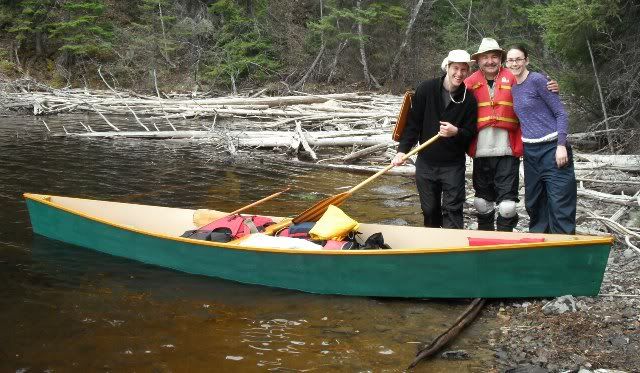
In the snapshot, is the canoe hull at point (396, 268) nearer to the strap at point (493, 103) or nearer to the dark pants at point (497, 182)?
the dark pants at point (497, 182)

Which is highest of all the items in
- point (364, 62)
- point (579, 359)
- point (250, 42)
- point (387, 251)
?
point (250, 42)

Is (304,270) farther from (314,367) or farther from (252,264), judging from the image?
(314,367)

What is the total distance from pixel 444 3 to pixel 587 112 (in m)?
20.1

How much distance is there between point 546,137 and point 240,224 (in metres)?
2.94

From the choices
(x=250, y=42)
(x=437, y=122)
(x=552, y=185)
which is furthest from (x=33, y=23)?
(x=552, y=185)

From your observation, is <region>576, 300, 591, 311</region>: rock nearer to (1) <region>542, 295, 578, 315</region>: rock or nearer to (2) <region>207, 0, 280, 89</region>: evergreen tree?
(1) <region>542, 295, 578, 315</region>: rock

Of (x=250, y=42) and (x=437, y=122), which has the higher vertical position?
(x=250, y=42)

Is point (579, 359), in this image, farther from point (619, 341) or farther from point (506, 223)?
point (506, 223)

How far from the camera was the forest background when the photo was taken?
83.0ft

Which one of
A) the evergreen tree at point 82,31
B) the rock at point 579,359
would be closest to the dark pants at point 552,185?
the rock at point 579,359

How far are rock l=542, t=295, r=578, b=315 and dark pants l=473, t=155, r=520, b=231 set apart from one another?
0.89m

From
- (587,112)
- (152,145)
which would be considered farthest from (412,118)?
(152,145)

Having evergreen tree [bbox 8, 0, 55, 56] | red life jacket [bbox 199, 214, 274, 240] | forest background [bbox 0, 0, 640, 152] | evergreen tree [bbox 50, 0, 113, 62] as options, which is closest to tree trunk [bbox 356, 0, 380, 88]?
forest background [bbox 0, 0, 640, 152]

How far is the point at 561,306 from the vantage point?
4277 mm
